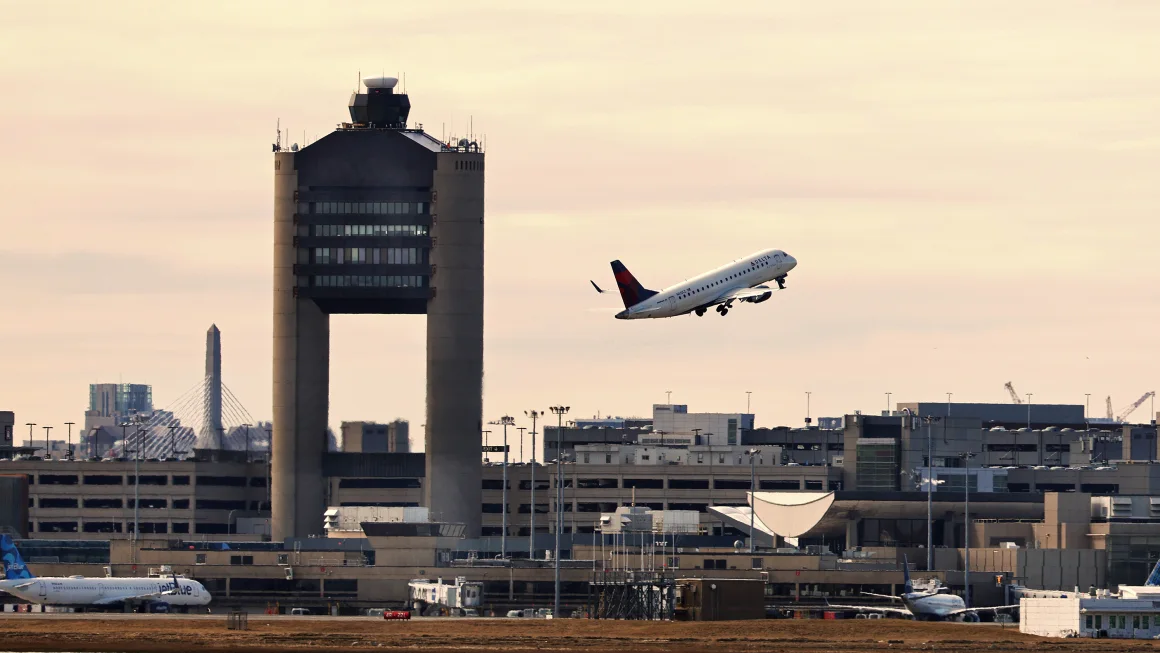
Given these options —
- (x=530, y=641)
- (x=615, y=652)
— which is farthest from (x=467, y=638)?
(x=615, y=652)

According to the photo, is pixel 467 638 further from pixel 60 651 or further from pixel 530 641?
pixel 60 651

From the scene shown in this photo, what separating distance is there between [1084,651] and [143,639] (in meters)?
72.5

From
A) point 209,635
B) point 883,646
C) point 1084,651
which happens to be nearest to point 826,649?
point 883,646

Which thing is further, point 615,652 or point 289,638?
point 289,638

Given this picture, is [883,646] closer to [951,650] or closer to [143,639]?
[951,650]

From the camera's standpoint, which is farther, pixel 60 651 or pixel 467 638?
pixel 467 638

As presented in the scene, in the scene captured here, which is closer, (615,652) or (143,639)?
(615,652)

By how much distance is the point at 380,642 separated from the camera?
188000 mm

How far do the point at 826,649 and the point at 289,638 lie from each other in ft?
139

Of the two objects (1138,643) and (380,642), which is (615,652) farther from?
(1138,643)

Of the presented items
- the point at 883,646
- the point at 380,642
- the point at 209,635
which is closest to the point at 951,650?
the point at 883,646

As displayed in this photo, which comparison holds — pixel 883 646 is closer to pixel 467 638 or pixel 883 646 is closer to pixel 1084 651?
pixel 1084 651

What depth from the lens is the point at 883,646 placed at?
187 metres

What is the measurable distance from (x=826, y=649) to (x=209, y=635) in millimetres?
50787
